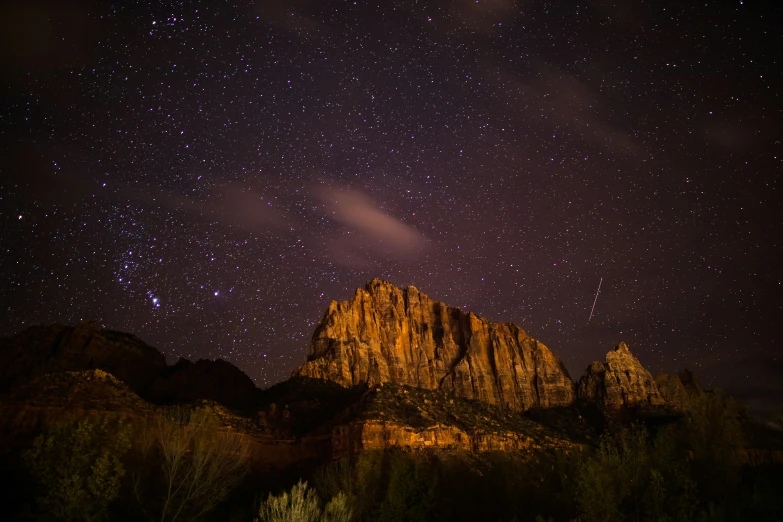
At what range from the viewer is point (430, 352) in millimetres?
117250

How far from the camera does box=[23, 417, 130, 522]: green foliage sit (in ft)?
99.5

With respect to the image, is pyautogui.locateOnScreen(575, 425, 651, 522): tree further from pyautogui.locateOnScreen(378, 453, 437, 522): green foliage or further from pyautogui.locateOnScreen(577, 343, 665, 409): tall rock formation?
pyautogui.locateOnScreen(577, 343, 665, 409): tall rock formation

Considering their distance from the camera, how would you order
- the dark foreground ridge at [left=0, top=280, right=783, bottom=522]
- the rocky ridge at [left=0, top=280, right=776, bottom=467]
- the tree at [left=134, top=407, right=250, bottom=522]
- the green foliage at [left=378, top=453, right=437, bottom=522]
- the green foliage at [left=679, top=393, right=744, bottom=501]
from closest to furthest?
1. the tree at [left=134, top=407, right=250, bottom=522]
2. the green foliage at [left=679, top=393, right=744, bottom=501]
3. the dark foreground ridge at [left=0, top=280, right=783, bottom=522]
4. the green foliage at [left=378, top=453, right=437, bottom=522]
5. the rocky ridge at [left=0, top=280, right=776, bottom=467]

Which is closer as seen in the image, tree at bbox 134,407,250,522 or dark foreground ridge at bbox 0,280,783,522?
tree at bbox 134,407,250,522

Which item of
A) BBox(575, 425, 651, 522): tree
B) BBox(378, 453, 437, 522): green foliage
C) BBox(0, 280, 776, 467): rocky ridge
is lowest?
BBox(378, 453, 437, 522): green foliage

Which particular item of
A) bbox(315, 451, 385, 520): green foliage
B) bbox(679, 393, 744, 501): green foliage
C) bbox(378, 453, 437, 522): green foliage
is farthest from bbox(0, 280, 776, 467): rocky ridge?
bbox(378, 453, 437, 522): green foliage

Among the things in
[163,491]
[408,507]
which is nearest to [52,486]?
[163,491]

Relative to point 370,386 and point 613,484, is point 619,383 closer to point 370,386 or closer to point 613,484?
point 370,386

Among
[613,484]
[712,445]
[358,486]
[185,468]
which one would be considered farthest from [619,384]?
[185,468]

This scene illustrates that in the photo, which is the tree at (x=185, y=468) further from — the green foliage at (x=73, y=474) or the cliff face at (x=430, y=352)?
the cliff face at (x=430, y=352)

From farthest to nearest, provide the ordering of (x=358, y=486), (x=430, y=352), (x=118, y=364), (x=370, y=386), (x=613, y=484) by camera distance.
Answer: (x=430, y=352)
(x=370, y=386)
(x=118, y=364)
(x=358, y=486)
(x=613, y=484)

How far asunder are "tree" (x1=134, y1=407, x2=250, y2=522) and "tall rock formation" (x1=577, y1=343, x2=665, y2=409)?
79.4m

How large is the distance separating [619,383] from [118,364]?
10055 centimetres

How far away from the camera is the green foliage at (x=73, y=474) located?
30.3m
